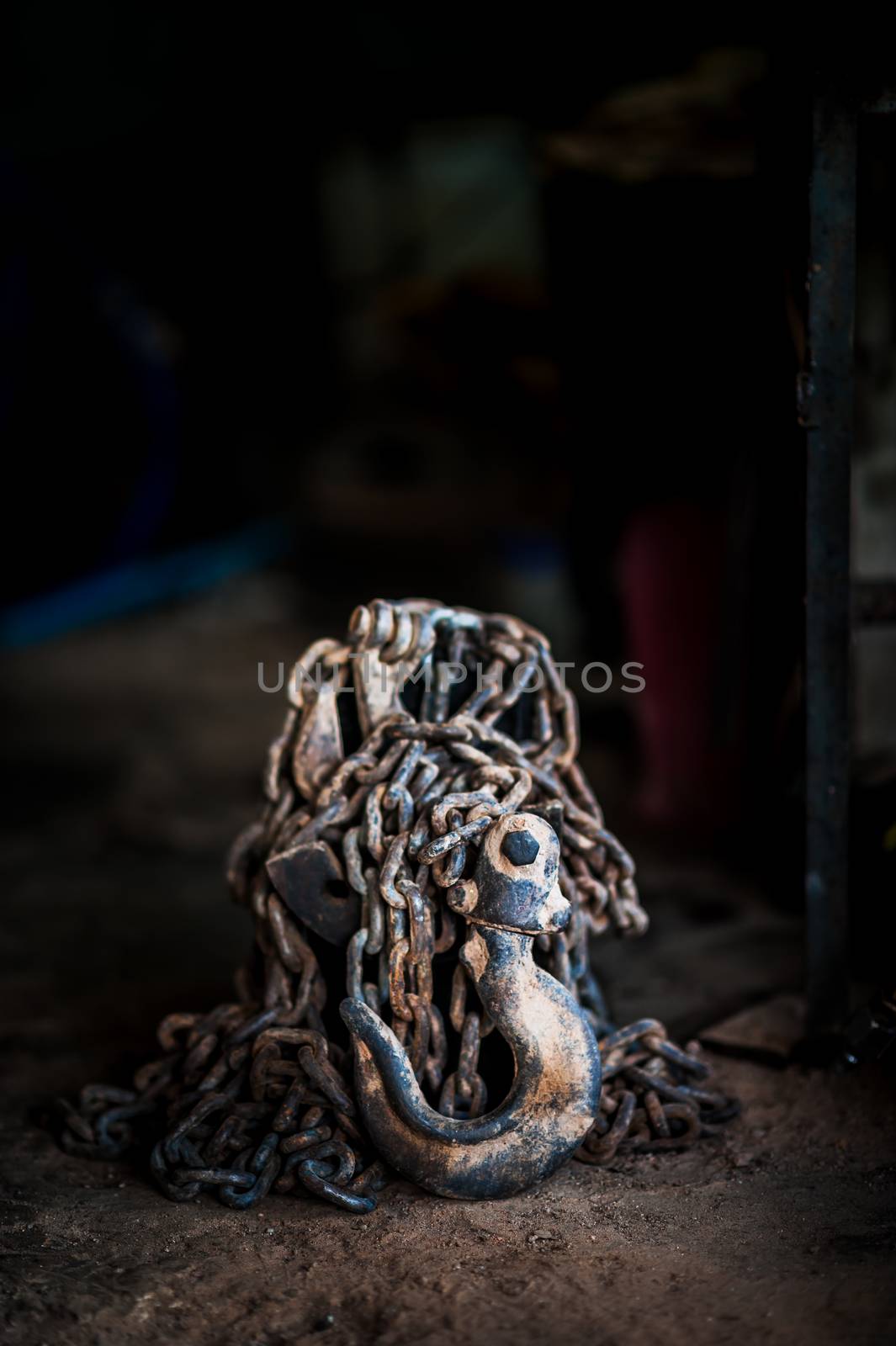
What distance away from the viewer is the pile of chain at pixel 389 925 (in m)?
2.29

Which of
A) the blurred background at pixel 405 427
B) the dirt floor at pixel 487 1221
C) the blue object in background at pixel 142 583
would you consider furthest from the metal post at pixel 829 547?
the blue object in background at pixel 142 583

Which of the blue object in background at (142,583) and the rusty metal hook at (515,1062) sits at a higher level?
the blue object in background at (142,583)

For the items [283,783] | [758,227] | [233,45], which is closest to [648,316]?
[758,227]

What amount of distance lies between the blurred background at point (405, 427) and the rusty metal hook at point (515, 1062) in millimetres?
884

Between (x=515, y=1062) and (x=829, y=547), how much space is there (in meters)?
1.30

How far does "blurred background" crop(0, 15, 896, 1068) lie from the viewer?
370 cm

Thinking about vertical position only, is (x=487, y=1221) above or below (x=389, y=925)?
below

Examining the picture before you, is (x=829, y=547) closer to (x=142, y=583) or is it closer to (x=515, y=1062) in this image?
(x=515, y=1062)

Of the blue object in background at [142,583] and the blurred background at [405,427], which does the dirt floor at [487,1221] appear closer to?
the blurred background at [405,427]

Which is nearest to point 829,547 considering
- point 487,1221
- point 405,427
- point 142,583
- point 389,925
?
point 389,925

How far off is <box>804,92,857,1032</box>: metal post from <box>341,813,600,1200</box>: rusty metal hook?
0.83 metres

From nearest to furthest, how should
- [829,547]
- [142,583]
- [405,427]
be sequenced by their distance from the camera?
[829,547] < [142,583] < [405,427]

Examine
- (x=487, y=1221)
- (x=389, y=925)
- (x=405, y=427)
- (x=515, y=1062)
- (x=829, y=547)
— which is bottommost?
(x=487, y=1221)

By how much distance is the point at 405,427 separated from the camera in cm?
1076
